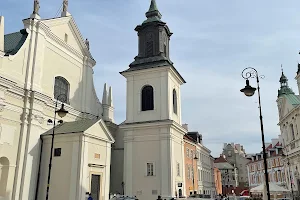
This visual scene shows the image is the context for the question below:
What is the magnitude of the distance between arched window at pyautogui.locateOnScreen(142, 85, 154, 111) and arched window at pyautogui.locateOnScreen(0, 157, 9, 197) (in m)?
13.0

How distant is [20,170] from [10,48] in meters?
8.73

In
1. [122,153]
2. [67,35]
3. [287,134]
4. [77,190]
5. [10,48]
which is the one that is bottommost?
[77,190]

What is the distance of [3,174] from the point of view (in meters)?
18.0

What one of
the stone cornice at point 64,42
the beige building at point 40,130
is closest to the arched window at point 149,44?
the stone cornice at point 64,42

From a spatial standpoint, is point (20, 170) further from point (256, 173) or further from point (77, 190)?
point (256, 173)

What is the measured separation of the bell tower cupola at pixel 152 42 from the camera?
28.5 m

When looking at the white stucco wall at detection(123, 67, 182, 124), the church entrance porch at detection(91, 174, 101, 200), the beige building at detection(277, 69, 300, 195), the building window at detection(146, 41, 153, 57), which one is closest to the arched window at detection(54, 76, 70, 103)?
the white stucco wall at detection(123, 67, 182, 124)

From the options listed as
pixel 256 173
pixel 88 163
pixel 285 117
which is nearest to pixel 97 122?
pixel 88 163

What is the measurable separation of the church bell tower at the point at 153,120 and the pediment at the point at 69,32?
4.72 m

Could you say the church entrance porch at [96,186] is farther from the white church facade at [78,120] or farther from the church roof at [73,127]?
the church roof at [73,127]

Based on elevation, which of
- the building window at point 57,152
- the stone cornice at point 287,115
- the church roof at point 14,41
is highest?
the church roof at point 14,41

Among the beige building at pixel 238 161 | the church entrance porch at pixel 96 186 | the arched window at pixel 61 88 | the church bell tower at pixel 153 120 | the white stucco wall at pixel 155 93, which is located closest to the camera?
the church entrance porch at pixel 96 186

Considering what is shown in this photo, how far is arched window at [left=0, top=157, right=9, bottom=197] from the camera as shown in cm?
1770

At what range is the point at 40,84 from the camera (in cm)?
2145
